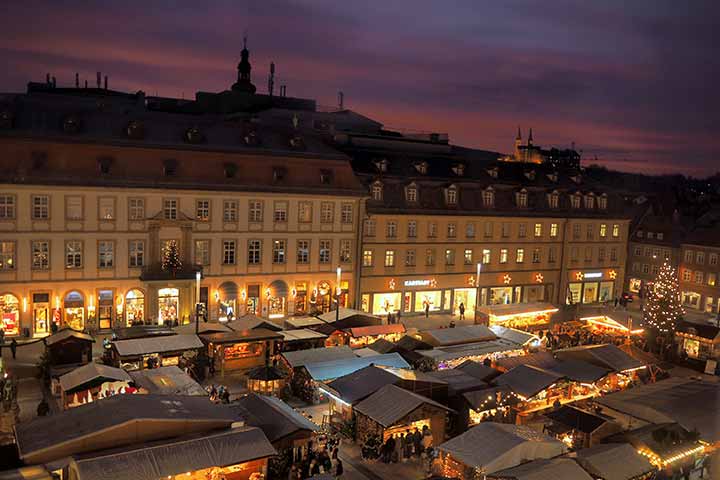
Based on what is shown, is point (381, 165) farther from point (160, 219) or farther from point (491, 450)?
point (491, 450)

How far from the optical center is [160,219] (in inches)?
1487

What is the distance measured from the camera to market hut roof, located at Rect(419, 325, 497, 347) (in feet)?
108

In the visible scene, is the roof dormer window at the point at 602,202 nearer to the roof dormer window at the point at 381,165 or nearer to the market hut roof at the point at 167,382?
the roof dormer window at the point at 381,165

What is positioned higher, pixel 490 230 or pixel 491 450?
pixel 490 230

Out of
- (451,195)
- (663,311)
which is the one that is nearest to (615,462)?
(663,311)

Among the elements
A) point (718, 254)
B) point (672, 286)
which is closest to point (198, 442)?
point (672, 286)

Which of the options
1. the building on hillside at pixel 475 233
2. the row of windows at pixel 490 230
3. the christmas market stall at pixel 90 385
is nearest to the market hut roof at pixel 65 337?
the christmas market stall at pixel 90 385

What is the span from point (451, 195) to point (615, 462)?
29.9 m

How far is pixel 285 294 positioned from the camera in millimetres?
41844

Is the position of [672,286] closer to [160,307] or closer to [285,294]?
[285,294]

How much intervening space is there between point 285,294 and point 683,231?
38.1 meters

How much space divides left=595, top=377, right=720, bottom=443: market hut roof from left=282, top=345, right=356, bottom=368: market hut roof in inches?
419

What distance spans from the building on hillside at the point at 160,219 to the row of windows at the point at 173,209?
0.20ft

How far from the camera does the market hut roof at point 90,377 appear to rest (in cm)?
2402
